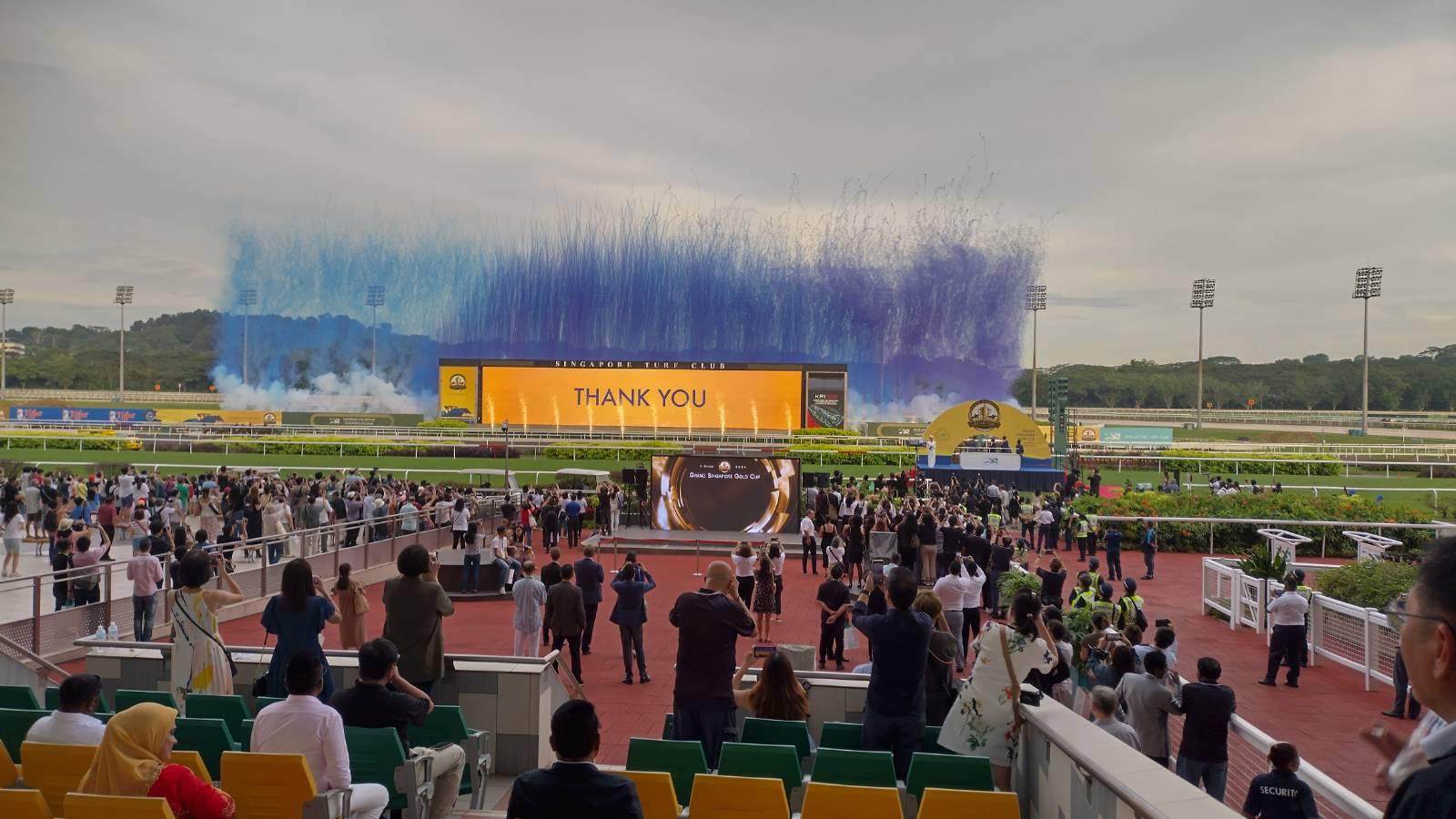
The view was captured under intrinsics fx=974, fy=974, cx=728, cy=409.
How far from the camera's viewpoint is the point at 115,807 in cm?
339

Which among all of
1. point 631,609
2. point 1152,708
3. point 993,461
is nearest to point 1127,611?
point 1152,708

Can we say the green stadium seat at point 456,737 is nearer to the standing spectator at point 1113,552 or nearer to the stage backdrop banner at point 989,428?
the standing spectator at point 1113,552

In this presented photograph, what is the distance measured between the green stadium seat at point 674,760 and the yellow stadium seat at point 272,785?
133 cm

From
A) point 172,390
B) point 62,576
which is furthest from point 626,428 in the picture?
point 172,390

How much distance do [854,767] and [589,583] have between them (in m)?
7.14

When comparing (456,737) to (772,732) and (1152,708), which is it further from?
(1152,708)

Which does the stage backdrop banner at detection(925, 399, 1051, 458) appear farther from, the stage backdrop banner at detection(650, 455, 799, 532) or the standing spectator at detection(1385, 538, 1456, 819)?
the standing spectator at detection(1385, 538, 1456, 819)

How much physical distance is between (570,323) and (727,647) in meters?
77.6

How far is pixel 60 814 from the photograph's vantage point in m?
4.22

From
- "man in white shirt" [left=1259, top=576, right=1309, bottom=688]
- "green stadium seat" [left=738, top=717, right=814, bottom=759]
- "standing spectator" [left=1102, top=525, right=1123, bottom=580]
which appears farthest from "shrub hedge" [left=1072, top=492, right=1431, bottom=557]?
"green stadium seat" [left=738, top=717, right=814, bottom=759]

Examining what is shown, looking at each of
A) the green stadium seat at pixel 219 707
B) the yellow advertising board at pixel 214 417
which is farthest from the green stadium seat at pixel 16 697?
the yellow advertising board at pixel 214 417

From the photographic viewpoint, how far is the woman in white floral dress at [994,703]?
4.72m

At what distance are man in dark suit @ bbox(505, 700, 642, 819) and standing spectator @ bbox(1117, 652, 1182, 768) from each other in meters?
4.24

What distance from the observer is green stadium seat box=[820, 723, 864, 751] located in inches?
206
